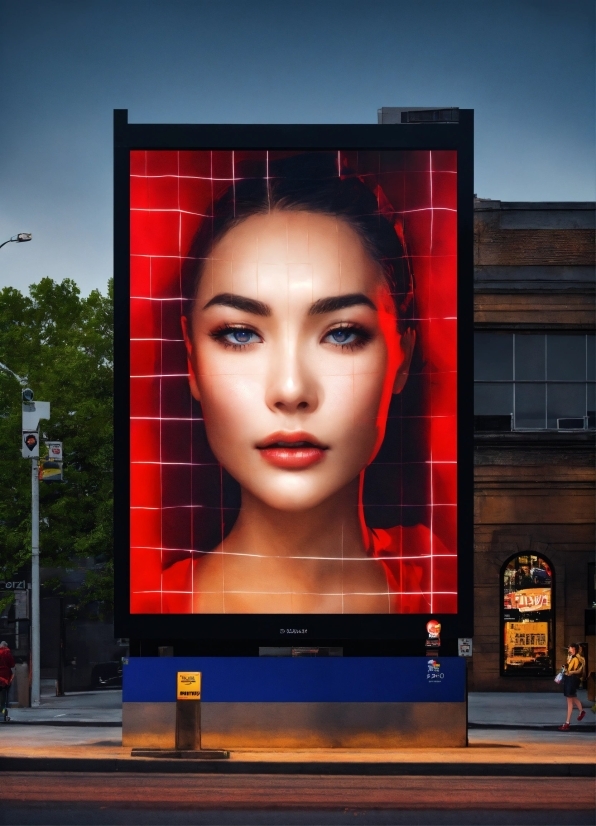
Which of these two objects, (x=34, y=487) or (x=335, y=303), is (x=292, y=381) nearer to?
(x=335, y=303)

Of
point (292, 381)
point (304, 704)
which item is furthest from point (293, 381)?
point (304, 704)

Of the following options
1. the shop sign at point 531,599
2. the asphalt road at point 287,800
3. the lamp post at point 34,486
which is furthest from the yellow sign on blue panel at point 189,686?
the shop sign at point 531,599

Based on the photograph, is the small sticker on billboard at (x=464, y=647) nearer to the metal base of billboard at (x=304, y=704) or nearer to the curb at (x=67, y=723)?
the metal base of billboard at (x=304, y=704)

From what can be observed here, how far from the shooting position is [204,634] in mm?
23688

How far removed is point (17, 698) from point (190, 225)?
49.3 feet

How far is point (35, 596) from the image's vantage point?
107 ft

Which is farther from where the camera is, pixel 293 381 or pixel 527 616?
pixel 527 616

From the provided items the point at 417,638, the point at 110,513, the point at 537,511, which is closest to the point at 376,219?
the point at 417,638

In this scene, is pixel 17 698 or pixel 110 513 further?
pixel 110 513

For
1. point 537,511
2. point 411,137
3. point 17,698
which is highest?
point 411,137

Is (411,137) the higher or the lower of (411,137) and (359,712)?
the higher

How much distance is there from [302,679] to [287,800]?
6.08m

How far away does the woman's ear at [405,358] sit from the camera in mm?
23984

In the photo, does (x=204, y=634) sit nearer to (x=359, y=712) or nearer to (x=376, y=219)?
(x=359, y=712)
